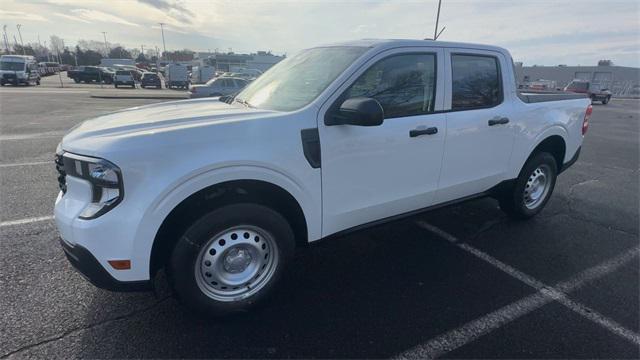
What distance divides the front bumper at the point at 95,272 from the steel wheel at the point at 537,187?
419cm

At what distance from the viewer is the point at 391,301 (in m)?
3.00

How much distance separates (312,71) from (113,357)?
2.49 m

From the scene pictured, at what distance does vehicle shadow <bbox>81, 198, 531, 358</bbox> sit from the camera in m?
2.46

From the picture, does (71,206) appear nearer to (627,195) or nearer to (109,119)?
(109,119)

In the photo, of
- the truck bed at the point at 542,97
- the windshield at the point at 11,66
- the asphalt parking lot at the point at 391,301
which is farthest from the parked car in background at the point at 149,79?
the truck bed at the point at 542,97

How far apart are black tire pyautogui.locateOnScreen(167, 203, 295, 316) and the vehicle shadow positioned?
0.41 feet

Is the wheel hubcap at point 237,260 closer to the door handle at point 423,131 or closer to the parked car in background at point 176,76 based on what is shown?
the door handle at point 423,131

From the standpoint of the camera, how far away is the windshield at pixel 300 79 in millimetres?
2938

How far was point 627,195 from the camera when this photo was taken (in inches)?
235

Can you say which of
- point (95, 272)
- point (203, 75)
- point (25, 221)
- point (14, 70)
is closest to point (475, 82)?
point (95, 272)

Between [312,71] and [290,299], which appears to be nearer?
[290,299]

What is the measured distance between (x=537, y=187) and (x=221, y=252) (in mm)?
4006

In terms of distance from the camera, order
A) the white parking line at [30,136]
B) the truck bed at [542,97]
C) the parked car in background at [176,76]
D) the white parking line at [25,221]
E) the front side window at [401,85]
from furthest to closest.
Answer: the parked car in background at [176,76], the white parking line at [30,136], the truck bed at [542,97], the white parking line at [25,221], the front side window at [401,85]

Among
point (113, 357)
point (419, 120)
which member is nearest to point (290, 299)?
point (113, 357)
